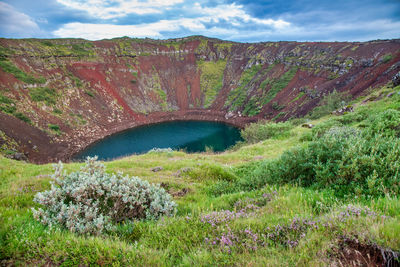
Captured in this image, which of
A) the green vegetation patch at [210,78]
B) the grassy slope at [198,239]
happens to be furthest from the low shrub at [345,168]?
the green vegetation patch at [210,78]

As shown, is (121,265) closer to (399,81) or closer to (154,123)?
(399,81)

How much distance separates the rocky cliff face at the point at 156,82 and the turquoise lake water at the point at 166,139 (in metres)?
5.32

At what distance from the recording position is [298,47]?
95500mm

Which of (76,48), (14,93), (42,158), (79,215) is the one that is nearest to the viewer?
(79,215)

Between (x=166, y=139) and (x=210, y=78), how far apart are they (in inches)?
2487

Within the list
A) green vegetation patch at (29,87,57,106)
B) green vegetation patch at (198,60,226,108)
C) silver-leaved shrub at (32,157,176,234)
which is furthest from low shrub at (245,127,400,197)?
green vegetation patch at (198,60,226,108)

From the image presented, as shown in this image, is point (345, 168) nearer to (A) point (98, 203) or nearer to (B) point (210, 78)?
(A) point (98, 203)

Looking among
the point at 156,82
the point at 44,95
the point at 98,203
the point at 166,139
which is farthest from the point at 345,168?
the point at 156,82

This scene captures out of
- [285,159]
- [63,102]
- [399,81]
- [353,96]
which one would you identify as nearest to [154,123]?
[63,102]

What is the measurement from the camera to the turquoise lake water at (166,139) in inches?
2314

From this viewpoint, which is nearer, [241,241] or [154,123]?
[241,241]

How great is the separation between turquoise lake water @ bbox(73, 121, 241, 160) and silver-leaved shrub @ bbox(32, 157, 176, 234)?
4954 cm

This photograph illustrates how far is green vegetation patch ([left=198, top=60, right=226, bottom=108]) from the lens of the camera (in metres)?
111

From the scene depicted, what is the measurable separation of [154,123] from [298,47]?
247 ft
